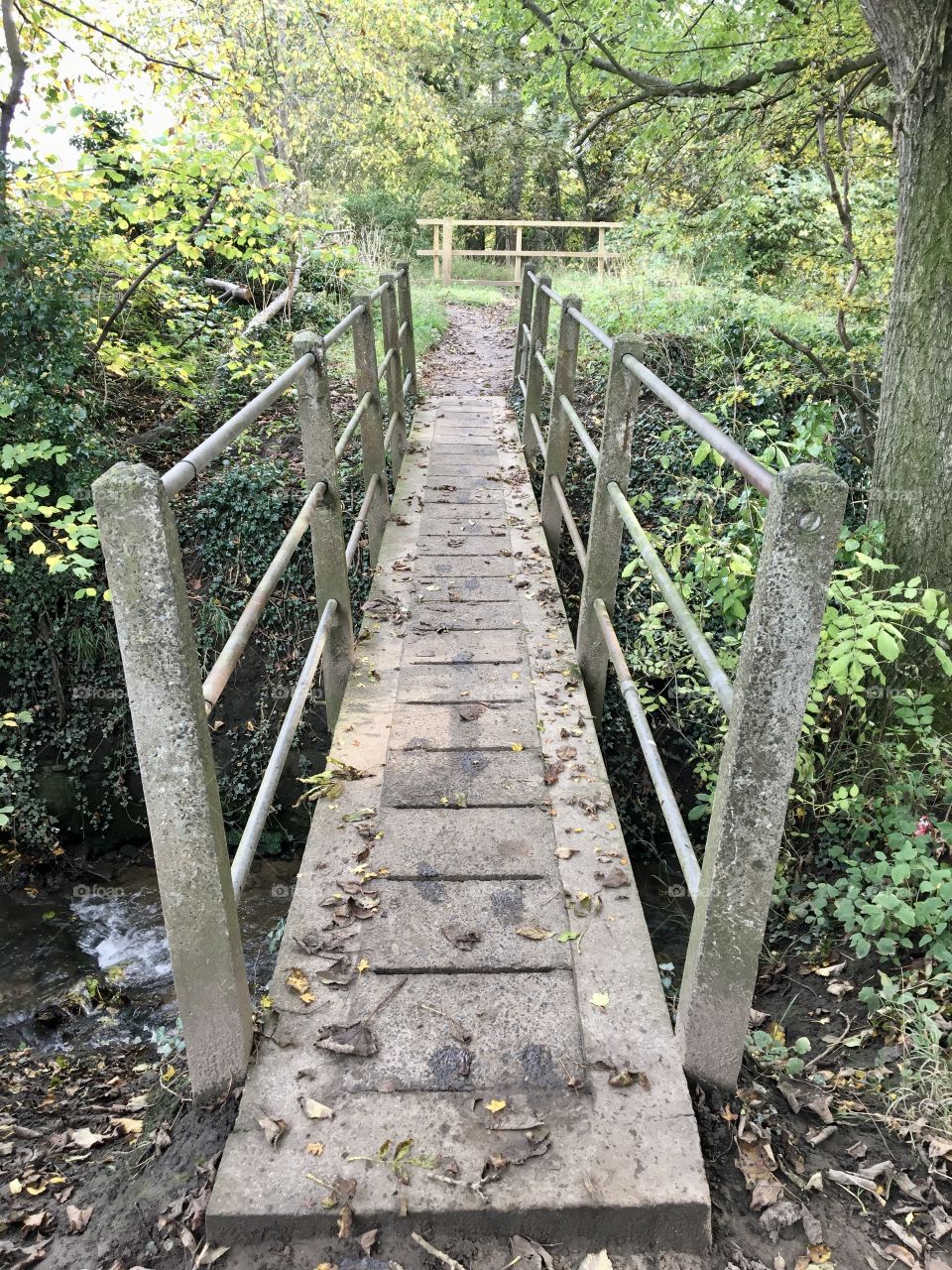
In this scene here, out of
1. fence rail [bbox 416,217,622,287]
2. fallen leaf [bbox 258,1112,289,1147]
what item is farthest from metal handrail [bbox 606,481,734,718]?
fence rail [bbox 416,217,622,287]

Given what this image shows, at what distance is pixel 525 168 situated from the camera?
21922mm

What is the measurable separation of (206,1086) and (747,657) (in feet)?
4.92

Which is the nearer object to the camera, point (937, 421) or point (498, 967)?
point (498, 967)

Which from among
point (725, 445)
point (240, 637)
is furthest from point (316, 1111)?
point (725, 445)

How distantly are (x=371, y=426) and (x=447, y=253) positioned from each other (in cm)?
1294

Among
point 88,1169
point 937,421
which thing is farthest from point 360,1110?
point 937,421

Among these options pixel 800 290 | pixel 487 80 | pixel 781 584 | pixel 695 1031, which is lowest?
pixel 695 1031

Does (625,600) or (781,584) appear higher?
(781,584)

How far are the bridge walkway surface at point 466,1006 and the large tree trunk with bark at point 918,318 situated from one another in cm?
162

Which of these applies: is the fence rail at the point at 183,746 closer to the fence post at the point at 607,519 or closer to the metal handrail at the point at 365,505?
the fence post at the point at 607,519

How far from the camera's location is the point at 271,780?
2.13m

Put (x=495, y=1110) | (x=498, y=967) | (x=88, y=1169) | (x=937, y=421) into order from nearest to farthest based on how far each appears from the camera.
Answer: (x=495, y=1110)
(x=88, y=1169)
(x=498, y=967)
(x=937, y=421)

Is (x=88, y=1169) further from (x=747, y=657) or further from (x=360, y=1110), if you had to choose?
(x=747, y=657)

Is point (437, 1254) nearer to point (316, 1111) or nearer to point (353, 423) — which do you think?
point (316, 1111)
